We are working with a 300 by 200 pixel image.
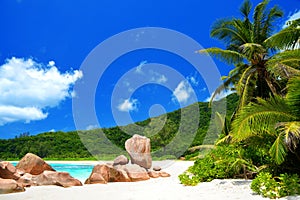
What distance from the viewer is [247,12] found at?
37.9 ft

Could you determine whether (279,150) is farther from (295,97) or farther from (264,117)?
(295,97)

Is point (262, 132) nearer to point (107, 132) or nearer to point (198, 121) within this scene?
point (198, 121)

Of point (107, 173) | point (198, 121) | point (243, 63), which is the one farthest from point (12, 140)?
point (243, 63)

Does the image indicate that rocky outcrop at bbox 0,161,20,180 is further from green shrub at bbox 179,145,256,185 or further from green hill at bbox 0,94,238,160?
green hill at bbox 0,94,238,160

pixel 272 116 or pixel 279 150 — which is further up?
pixel 272 116

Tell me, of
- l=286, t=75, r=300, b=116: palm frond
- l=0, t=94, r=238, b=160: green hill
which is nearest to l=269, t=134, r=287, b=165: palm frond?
l=286, t=75, r=300, b=116: palm frond

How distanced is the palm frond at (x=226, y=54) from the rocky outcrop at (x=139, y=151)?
593 cm

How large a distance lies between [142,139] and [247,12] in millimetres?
7640

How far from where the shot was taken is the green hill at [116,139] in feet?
98.0

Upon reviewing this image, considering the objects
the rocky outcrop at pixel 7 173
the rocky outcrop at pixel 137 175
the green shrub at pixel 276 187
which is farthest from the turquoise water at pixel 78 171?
the green shrub at pixel 276 187

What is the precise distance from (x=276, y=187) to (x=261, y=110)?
1581 mm

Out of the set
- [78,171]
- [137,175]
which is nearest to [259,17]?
[137,175]

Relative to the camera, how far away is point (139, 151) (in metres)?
14.3

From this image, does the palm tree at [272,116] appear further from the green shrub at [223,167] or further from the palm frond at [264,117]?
the green shrub at [223,167]
